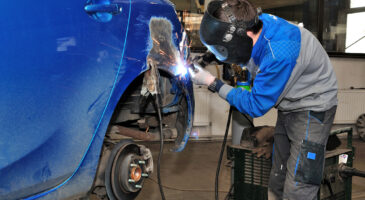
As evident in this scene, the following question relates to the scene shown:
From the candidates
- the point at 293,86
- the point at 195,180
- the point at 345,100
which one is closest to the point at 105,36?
the point at 293,86

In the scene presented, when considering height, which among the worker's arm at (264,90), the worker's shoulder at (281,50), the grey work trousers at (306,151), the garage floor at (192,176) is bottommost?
the garage floor at (192,176)

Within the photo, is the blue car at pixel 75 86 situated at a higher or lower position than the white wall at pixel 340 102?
higher

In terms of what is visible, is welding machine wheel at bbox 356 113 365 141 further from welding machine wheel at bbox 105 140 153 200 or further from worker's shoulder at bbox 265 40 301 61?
welding machine wheel at bbox 105 140 153 200

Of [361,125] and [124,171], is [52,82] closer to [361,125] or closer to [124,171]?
[124,171]

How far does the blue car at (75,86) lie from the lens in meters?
1.35

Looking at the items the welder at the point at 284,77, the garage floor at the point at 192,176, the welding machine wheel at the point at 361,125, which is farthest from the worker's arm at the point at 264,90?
the welding machine wheel at the point at 361,125

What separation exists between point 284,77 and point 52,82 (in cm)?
118

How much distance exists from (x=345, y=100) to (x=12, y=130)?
710 centimetres

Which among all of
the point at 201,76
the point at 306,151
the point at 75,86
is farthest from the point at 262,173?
the point at 75,86

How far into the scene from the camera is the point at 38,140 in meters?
1.45

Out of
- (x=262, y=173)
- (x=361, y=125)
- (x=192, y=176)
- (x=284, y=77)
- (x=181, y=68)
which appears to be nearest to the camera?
(x=284, y=77)

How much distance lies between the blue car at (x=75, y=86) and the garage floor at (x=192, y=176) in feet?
6.07

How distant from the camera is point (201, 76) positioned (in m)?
2.30

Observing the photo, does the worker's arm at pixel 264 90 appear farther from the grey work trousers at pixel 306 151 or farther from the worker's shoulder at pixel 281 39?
the grey work trousers at pixel 306 151
